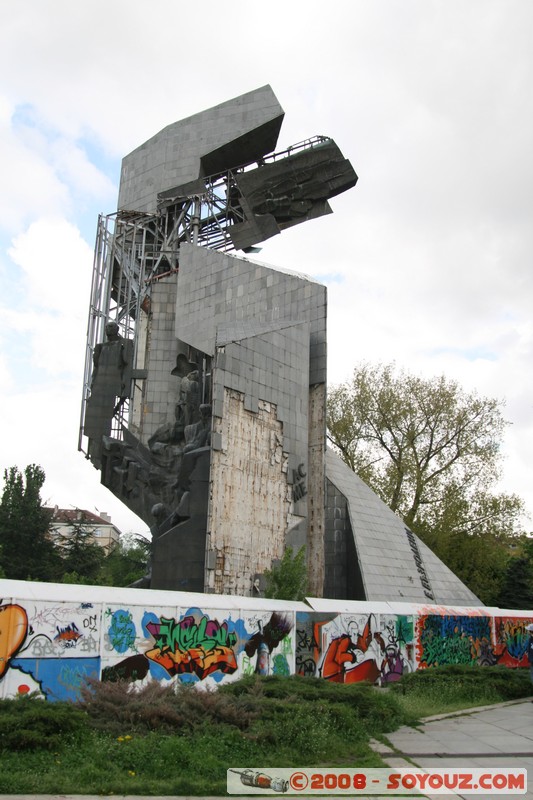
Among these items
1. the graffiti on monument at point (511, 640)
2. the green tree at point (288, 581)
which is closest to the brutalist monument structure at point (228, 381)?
the green tree at point (288, 581)

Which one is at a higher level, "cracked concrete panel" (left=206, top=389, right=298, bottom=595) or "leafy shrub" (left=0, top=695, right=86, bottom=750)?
"cracked concrete panel" (left=206, top=389, right=298, bottom=595)

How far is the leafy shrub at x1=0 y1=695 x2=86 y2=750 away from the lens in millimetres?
6727

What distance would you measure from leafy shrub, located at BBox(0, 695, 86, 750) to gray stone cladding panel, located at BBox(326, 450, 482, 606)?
1506 cm

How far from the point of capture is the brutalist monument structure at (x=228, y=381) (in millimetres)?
19609

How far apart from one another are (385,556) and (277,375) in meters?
6.64

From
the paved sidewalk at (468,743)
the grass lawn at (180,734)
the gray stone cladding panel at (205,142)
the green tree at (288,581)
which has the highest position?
the gray stone cladding panel at (205,142)

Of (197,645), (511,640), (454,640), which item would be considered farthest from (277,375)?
(197,645)

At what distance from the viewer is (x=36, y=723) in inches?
274

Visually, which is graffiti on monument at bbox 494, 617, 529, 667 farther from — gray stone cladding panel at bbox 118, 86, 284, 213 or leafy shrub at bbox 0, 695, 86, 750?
gray stone cladding panel at bbox 118, 86, 284, 213

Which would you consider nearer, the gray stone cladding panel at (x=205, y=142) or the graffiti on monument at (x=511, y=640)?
the graffiti on monument at (x=511, y=640)

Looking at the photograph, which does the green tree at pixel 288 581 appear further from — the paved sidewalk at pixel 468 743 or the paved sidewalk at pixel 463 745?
the paved sidewalk at pixel 463 745

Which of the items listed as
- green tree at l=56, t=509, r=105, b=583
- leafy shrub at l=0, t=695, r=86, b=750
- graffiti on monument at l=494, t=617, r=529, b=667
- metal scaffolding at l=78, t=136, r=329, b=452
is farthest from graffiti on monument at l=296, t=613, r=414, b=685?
green tree at l=56, t=509, r=105, b=583

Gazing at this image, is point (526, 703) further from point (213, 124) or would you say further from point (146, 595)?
point (213, 124)

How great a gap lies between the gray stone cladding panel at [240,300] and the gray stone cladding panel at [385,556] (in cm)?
392
